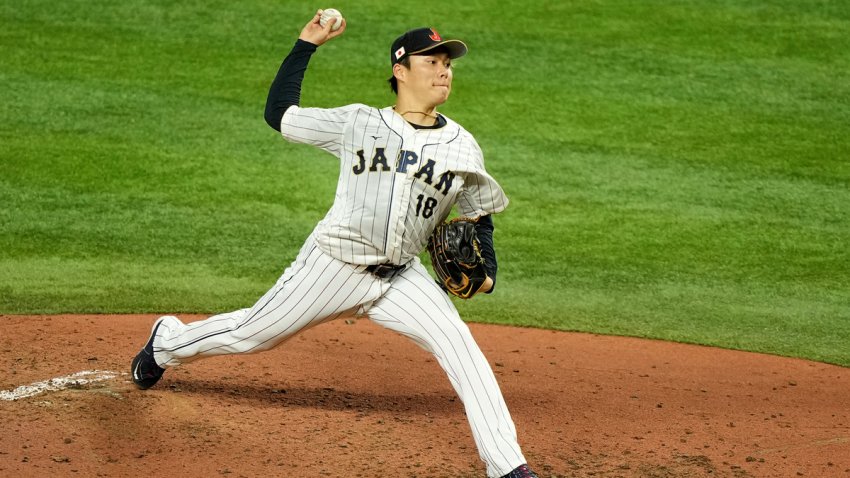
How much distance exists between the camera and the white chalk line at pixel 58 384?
479cm

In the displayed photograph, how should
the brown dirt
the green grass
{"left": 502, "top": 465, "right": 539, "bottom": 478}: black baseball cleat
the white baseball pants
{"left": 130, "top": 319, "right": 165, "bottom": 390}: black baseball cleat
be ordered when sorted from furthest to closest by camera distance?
the green grass
{"left": 130, "top": 319, "right": 165, "bottom": 390}: black baseball cleat
the brown dirt
the white baseball pants
{"left": 502, "top": 465, "right": 539, "bottom": 478}: black baseball cleat

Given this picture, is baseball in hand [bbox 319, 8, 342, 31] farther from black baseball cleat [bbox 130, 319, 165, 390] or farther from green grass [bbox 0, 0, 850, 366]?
green grass [bbox 0, 0, 850, 366]

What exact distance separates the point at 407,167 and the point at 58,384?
1.88 metres

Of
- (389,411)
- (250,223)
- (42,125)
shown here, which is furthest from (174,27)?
(389,411)

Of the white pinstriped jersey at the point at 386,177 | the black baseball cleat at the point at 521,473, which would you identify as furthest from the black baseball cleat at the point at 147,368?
the black baseball cleat at the point at 521,473

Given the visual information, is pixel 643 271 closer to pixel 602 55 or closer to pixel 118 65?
pixel 602 55

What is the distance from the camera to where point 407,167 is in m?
4.20

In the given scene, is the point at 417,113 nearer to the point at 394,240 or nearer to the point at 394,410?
the point at 394,240

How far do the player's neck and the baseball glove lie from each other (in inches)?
15.2

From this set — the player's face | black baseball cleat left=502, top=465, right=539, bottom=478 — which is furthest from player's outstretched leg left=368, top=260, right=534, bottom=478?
the player's face

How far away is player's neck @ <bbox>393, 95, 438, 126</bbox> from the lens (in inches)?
169

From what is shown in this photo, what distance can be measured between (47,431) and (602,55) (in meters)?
7.05

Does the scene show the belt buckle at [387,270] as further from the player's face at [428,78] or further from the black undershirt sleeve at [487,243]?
the player's face at [428,78]

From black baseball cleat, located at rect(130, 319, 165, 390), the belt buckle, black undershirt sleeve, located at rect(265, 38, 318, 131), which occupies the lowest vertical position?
black baseball cleat, located at rect(130, 319, 165, 390)
